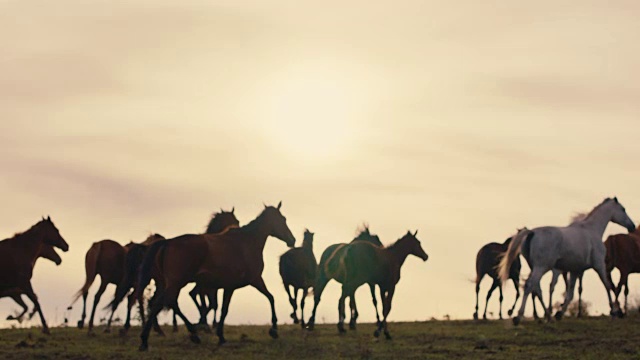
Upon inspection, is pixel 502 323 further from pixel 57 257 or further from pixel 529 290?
pixel 57 257

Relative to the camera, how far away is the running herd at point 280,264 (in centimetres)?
2336

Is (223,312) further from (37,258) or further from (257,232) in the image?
→ (37,258)

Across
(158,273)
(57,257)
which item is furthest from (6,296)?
(158,273)

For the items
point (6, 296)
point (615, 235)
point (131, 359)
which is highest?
point (615, 235)

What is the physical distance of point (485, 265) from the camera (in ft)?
101

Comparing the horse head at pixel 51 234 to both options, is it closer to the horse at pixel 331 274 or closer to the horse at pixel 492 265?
the horse at pixel 331 274

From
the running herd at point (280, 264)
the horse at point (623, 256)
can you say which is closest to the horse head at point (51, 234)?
the running herd at point (280, 264)

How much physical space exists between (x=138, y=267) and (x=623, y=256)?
14.7m

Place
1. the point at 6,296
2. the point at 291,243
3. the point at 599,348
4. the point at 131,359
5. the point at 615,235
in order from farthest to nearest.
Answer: the point at 615,235, the point at 6,296, the point at 291,243, the point at 599,348, the point at 131,359

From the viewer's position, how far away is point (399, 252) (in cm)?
2658

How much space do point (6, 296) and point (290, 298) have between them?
7.56 metres

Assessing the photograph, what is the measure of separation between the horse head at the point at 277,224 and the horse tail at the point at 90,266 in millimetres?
5963

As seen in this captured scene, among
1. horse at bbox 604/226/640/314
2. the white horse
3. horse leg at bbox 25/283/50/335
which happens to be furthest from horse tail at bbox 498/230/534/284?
horse leg at bbox 25/283/50/335

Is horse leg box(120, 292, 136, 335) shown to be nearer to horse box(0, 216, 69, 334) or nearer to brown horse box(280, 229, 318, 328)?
horse box(0, 216, 69, 334)
